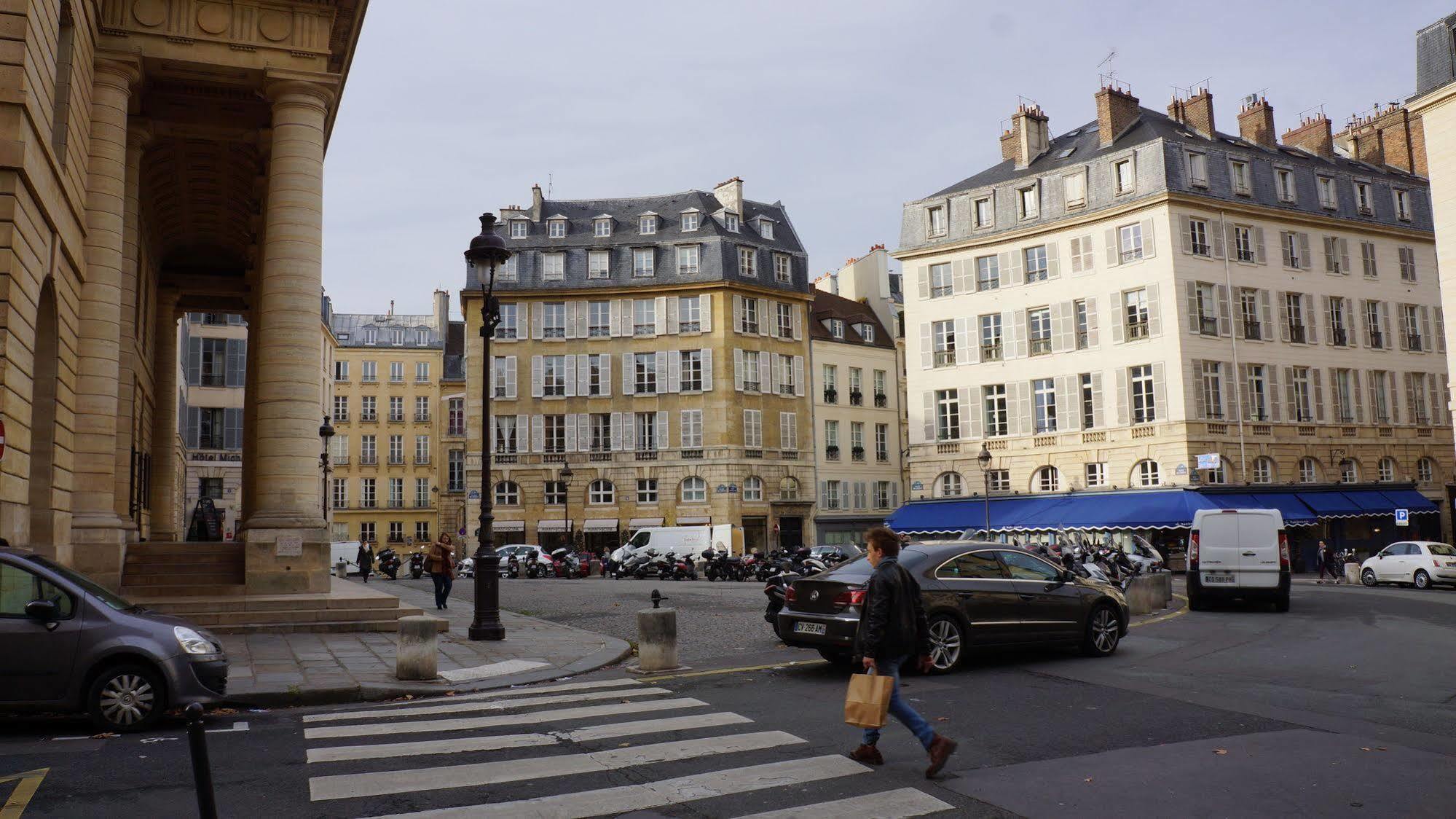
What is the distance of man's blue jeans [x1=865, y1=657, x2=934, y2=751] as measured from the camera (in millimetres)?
6805

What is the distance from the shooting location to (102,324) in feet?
56.2

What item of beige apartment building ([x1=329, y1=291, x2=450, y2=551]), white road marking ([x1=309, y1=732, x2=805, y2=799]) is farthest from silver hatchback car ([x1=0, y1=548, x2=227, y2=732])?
beige apartment building ([x1=329, y1=291, x2=450, y2=551])

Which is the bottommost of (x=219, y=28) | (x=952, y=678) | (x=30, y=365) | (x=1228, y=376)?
(x=952, y=678)

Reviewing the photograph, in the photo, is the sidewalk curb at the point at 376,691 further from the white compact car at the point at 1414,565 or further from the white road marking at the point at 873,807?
the white compact car at the point at 1414,565

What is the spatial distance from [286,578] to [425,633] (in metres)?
6.92

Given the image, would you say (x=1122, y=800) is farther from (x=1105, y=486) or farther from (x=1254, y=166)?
(x=1254, y=166)

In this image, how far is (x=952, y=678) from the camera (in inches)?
435

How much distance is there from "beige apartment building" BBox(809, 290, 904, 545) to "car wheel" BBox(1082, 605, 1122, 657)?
138 ft

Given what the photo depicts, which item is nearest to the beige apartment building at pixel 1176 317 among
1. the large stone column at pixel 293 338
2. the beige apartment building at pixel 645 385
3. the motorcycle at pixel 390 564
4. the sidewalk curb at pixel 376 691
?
the beige apartment building at pixel 645 385

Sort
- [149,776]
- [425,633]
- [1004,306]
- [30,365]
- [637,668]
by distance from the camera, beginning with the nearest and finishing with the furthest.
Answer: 1. [149,776]
2. [425,633]
3. [637,668]
4. [30,365]
5. [1004,306]

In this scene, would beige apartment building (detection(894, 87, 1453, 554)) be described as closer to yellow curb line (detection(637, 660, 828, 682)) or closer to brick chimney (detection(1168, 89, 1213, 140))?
brick chimney (detection(1168, 89, 1213, 140))

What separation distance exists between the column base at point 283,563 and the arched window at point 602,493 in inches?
1438

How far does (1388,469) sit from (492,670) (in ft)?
137

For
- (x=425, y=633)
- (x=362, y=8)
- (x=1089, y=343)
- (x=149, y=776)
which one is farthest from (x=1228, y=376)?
(x=149, y=776)
